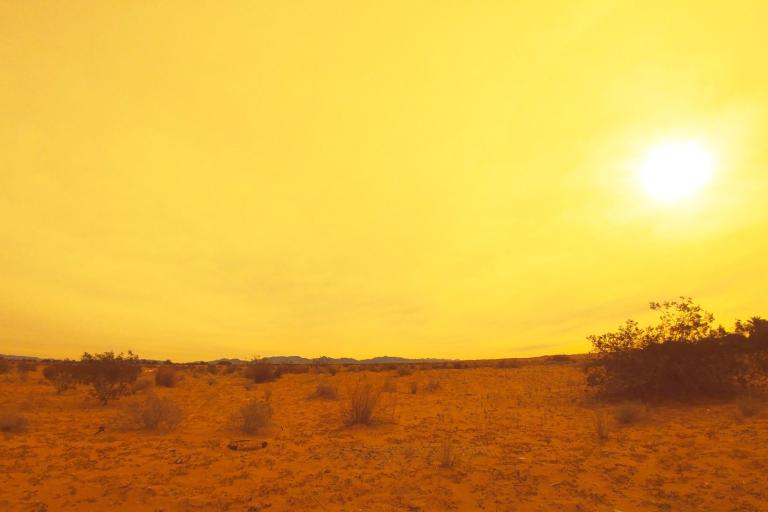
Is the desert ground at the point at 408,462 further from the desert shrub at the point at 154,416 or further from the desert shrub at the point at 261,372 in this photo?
the desert shrub at the point at 261,372

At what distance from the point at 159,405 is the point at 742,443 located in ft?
40.9

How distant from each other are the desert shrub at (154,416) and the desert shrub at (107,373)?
533cm

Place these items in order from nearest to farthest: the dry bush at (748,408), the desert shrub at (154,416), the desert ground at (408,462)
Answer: the desert ground at (408,462) → the dry bush at (748,408) → the desert shrub at (154,416)

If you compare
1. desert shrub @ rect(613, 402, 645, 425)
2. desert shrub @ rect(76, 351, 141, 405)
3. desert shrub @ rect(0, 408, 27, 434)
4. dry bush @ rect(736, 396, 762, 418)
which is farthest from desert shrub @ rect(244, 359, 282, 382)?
dry bush @ rect(736, 396, 762, 418)

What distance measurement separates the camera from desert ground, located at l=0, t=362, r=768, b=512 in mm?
6219

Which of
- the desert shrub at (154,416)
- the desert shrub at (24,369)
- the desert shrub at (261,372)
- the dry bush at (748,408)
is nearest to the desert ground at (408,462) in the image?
the dry bush at (748,408)

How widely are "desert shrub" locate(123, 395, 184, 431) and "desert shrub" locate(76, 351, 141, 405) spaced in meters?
5.33

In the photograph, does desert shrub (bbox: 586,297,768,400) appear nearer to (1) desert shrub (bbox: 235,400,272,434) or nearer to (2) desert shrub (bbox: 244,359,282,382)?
(1) desert shrub (bbox: 235,400,272,434)

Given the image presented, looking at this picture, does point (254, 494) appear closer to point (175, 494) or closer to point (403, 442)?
point (175, 494)

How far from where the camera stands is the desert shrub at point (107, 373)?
16092mm

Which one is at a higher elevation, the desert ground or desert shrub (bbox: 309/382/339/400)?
desert shrub (bbox: 309/382/339/400)

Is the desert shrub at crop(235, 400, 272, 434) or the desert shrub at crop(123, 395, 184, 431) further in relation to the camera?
the desert shrub at crop(123, 395, 184, 431)

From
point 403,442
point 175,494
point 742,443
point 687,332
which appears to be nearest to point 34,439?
point 175,494

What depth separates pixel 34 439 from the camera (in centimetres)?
974
